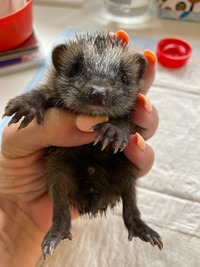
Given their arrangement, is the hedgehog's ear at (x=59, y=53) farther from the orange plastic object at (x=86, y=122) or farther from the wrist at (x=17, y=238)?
the wrist at (x=17, y=238)

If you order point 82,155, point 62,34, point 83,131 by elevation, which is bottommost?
point 62,34

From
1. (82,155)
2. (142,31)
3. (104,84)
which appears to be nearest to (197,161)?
(82,155)

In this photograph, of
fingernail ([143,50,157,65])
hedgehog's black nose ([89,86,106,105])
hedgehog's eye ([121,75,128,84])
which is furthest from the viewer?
fingernail ([143,50,157,65])

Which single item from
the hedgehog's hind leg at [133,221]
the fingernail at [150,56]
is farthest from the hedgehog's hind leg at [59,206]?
the fingernail at [150,56]

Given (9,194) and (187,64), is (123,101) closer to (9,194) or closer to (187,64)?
(9,194)

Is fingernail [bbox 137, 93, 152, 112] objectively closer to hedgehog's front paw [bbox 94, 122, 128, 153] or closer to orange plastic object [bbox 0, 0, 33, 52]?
hedgehog's front paw [bbox 94, 122, 128, 153]

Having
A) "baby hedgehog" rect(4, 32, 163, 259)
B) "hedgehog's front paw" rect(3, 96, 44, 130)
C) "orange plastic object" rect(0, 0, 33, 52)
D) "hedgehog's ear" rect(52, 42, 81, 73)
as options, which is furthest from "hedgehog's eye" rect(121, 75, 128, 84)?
"orange plastic object" rect(0, 0, 33, 52)
